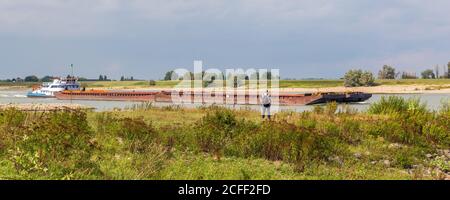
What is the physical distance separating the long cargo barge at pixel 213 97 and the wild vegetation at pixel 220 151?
118 feet

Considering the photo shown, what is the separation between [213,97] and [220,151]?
4861 cm

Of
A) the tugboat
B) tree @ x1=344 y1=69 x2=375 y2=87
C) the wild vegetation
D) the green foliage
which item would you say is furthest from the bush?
tree @ x1=344 y1=69 x2=375 y2=87

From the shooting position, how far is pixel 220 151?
997cm

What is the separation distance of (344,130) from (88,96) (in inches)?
2310

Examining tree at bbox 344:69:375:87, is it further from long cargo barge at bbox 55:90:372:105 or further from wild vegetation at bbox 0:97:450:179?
wild vegetation at bbox 0:97:450:179

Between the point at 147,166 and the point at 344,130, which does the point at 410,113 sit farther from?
the point at 147,166

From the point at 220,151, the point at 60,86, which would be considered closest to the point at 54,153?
the point at 220,151

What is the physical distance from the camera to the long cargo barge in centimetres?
4941

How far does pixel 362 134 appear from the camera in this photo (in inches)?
507

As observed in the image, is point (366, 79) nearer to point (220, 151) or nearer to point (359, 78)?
point (359, 78)

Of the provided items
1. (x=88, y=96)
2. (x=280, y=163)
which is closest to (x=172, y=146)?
(x=280, y=163)

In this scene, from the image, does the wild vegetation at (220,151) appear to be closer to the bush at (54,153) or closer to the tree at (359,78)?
the bush at (54,153)

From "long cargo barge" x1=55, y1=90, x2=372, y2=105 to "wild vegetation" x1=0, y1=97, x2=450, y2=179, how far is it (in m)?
35.9

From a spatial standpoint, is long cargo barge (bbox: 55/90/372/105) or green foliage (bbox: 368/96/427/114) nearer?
green foliage (bbox: 368/96/427/114)
